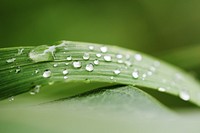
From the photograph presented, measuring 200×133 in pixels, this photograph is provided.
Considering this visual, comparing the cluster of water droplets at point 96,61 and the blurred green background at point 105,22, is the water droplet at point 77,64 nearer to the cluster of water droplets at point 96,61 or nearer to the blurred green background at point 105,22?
the cluster of water droplets at point 96,61

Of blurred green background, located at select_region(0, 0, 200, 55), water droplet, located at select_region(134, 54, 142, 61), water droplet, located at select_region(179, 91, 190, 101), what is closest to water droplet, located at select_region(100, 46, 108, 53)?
water droplet, located at select_region(134, 54, 142, 61)

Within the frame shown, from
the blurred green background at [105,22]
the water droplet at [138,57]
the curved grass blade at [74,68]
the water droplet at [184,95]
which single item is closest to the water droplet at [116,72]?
the curved grass blade at [74,68]

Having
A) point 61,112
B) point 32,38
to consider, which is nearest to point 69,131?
point 61,112

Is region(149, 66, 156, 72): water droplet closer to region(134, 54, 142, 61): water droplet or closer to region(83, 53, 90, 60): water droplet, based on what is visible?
region(134, 54, 142, 61): water droplet

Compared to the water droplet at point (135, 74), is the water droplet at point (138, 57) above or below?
above

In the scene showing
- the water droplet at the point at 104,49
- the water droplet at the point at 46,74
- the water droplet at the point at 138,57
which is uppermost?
the water droplet at the point at 138,57

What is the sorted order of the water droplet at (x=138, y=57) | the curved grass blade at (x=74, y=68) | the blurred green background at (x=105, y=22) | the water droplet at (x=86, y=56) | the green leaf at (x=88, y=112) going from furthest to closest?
the blurred green background at (x=105, y=22) → the water droplet at (x=138, y=57) → the water droplet at (x=86, y=56) → the curved grass blade at (x=74, y=68) → the green leaf at (x=88, y=112)

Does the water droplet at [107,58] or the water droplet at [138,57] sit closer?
the water droplet at [107,58]
